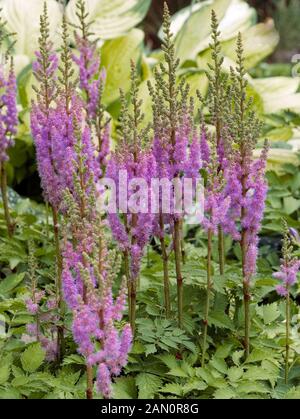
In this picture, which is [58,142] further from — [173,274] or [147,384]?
[147,384]

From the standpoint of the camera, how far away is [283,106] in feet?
17.6

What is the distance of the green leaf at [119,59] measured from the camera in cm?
525

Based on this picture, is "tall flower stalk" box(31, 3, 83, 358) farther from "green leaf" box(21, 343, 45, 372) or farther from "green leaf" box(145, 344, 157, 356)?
"green leaf" box(145, 344, 157, 356)

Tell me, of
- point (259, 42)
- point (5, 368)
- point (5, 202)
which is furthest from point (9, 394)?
point (259, 42)

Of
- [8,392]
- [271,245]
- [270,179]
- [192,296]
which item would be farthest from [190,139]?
[271,245]

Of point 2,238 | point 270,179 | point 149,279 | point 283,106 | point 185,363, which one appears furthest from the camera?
point 283,106

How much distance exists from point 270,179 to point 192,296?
137cm

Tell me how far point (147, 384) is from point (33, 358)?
1.19ft

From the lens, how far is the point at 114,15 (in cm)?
557

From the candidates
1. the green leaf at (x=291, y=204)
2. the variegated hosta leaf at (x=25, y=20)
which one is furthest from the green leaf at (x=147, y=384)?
the variegated hosta leaf at (x=25, y=20)

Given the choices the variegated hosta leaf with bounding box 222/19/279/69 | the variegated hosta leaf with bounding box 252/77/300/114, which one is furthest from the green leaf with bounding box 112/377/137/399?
the variegated hosta leaf with bounding box 222/19/279/69

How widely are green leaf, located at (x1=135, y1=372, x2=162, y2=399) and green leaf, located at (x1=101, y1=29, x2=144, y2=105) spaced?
10.00ft

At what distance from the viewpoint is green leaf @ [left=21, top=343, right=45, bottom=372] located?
2.41 m
